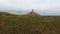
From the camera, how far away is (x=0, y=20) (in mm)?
7547

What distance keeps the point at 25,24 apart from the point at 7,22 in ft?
2.63

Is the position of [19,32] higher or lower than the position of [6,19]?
lower

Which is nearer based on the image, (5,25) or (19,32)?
(19,32)

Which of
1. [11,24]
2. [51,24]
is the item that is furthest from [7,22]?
[51,24]

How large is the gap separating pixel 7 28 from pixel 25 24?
778mm

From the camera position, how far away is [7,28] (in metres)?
6.95

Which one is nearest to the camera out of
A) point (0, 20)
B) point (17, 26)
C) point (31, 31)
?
point (31, 31)

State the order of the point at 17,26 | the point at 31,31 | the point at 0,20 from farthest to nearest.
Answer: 1. the point at 0,20
2. the point at 17,26
3. the point at 31,31

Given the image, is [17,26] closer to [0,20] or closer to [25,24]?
[25,24]

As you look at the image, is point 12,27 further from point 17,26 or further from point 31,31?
point 31,31

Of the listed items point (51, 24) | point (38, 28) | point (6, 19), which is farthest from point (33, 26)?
point (6, 19)

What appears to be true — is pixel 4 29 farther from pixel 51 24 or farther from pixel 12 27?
pixel 51 24

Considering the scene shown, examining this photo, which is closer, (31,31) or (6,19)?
(31,31)

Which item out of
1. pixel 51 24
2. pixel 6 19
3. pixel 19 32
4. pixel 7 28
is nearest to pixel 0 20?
pixel 6 19
